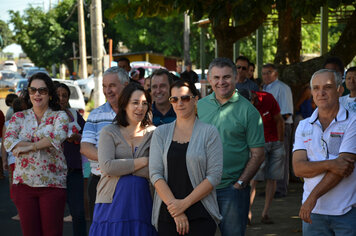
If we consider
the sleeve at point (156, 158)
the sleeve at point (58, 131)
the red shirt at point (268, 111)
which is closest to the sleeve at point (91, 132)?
the sleeve at point (58, 131)

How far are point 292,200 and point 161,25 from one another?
39768 mm

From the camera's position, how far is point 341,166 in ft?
13.5

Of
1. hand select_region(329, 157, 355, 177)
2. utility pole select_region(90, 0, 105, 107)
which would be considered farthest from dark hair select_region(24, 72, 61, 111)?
utility pole select_region(90, 0, 105, 107)

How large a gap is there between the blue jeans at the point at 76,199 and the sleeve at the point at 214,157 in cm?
222

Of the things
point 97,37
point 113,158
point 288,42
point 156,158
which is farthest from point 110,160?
point 97,37

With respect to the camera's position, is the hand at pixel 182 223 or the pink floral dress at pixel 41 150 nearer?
the hand at pixel 182 223

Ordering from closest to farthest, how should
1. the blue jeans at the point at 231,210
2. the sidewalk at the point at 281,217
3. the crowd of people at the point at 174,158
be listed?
the crowd of people at the point at 174,158 < the blue jeans at the point at 231,210 < the sidewalk at the point at 281,217

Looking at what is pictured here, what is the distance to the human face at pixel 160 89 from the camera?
565 cm

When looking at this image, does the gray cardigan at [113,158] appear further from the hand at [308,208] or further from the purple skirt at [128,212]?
the hand at [308,208]

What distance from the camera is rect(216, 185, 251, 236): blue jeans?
4.97 metres

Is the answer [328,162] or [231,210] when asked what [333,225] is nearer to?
[328,162]

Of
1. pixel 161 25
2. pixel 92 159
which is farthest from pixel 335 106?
pixel 161 25

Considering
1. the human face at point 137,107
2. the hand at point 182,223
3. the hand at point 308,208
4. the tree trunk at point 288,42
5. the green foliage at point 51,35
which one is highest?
the green foliage at point 51,35

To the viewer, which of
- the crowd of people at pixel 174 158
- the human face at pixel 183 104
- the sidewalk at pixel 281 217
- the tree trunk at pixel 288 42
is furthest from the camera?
the tree trunk at pixel 288 42
